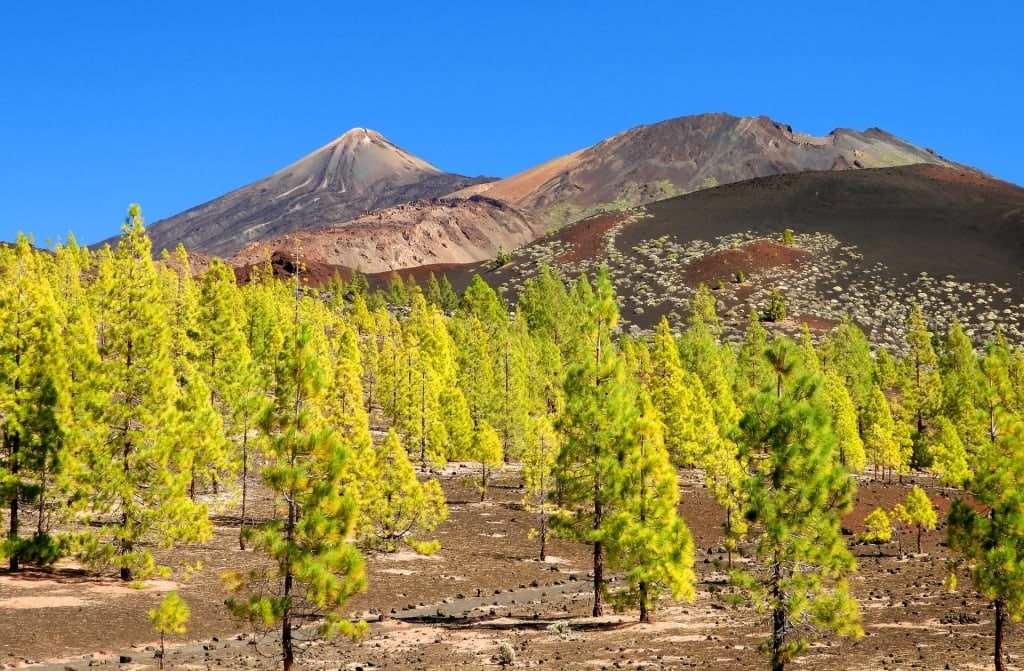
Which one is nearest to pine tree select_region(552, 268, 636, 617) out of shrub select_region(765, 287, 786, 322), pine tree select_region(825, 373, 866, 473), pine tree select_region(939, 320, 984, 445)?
pine tree select_region(939, 320, 984, 445)

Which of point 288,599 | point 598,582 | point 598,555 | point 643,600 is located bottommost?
point 643,600

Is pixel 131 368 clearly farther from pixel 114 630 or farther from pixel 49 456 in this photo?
pixel 114 630

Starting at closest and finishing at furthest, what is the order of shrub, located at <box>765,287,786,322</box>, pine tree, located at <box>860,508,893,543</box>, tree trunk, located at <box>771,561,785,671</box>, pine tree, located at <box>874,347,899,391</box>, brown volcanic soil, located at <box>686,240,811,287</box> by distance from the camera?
1. tree trunk, located at <box>771,561,785,671</box>
2. pine tree, located at <box>860,508,893,543</box>
3. pine tree, located at <box>874,347,899,391</box>
4. shrub, located at <box>765,287,786,322</box>
5. brown volcanic soil, located at <box>686,240,811,287</box>

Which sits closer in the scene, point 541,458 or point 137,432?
point 137,432

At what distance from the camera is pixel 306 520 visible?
78.5 ft

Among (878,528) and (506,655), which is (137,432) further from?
(878,528)

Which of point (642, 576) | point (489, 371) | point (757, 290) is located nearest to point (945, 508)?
point (489, 371)

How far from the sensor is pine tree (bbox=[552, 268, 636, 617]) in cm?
3553

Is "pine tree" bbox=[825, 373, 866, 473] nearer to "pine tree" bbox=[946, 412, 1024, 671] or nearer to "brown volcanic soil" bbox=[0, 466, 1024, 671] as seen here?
"brown volcanic soil" bbox=[0, 466, 1024, 671]

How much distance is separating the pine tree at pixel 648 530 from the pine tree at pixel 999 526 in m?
10.0

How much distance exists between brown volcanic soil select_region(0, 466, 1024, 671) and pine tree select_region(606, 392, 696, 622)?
141cm

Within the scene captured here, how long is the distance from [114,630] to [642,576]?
17.6 m

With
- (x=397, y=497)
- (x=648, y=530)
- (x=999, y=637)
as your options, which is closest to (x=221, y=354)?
(x=397, y=497)

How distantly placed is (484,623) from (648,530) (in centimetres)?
689
